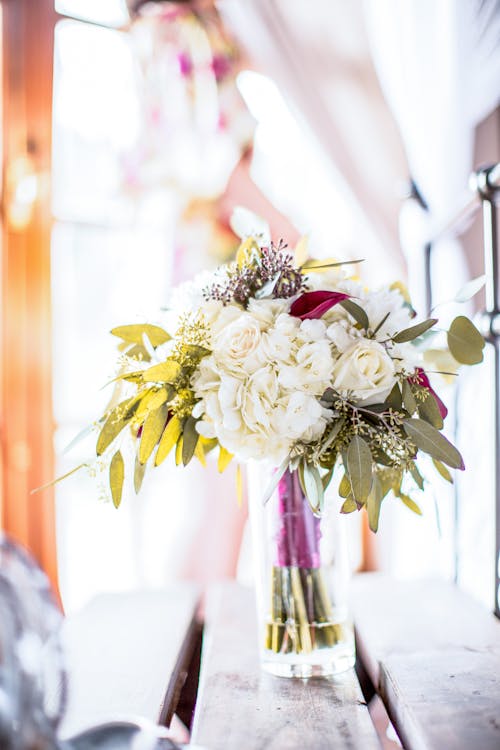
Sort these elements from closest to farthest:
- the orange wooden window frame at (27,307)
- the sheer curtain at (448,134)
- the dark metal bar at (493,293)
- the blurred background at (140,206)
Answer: the dark metal bar at (493,293) < the sheer curtain at (448,134) < the blurred background at (140,206) < the orange wooden window frame at (27,307)

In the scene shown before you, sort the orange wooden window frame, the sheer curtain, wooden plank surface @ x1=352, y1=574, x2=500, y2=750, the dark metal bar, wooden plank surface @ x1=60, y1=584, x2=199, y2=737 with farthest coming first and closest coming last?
the orange wooden window frame
the sheer curtain
the dark metal bar
wooden plank surface @ x1=60, y1=584, x2=199, y2=737
wooden plank surface @ x1=352, y1=574, x2=500, y2=750

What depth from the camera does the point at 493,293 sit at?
1.03 metres

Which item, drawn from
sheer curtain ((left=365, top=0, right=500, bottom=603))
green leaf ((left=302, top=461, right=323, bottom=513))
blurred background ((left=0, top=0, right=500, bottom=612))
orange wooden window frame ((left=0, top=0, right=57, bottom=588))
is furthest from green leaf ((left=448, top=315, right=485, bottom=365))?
orange wooden window frame ((left=0, top=0, right=57, bottom=588))

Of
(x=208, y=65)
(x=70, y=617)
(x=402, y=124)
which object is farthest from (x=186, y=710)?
(x=208, y=65)

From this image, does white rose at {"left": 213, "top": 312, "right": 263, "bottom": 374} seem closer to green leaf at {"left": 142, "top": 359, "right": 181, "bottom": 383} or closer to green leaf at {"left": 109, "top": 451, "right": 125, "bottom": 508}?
green leaf at {"left": 142, "top": 359, "right": 181, "bottom": 383}

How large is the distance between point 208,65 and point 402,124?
119cm

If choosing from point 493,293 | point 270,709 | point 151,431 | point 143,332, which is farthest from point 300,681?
point 493,293

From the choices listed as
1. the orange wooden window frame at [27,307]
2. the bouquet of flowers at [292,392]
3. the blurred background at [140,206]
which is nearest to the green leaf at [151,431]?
the bouquet of flowers at [292,392]

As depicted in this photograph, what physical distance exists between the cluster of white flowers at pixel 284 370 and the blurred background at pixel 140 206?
42.7 inches

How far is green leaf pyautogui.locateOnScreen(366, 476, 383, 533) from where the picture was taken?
748mm

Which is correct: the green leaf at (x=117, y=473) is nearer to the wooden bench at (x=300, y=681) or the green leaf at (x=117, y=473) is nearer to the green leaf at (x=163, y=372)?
the green leaf at (x=163, y=372)

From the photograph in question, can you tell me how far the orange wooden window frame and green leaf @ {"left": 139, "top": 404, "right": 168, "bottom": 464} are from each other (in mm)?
1504

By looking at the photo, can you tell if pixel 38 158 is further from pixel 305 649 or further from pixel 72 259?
pixel 305 649

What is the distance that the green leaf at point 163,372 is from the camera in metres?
0.75
